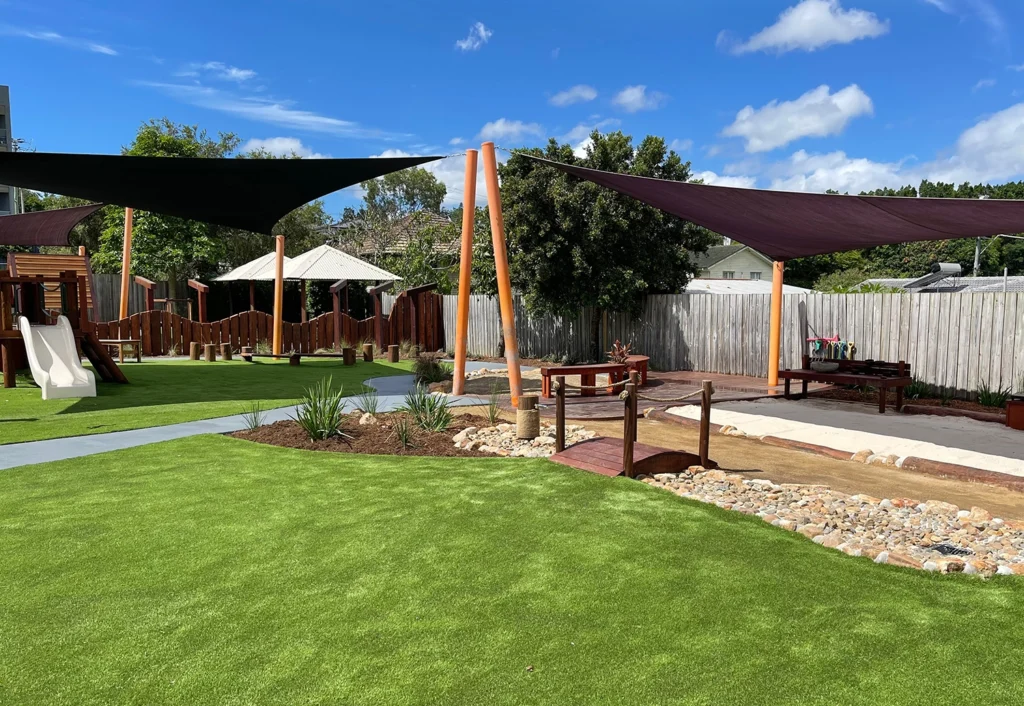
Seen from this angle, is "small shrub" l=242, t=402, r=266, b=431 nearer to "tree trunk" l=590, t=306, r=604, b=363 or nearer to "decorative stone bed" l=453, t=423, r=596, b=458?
"decorative stone bed" l=453, t=423, r=596, b=458

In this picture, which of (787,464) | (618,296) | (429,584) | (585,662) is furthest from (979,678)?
(618,296)

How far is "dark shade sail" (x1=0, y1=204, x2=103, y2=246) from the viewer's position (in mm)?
15984

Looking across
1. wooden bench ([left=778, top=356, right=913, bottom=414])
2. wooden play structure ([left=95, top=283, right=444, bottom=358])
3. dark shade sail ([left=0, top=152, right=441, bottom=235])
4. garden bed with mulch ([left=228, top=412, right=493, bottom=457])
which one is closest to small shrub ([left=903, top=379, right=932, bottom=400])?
wooden bench ([left=778, top=356, right=913, bottom=414])

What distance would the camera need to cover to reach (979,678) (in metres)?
2.66

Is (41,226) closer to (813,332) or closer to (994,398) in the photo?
(813,332)

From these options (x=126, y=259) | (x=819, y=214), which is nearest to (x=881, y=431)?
(x=819, y=214)

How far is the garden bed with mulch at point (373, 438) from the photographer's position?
6.87 metres

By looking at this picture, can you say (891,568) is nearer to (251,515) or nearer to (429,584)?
(429,584)

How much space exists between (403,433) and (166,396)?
5861 mm

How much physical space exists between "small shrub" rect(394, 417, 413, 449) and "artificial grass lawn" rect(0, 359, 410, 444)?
3.11 meters

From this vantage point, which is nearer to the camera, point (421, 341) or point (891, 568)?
point (891, 568)

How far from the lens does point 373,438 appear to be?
7316 millimetres

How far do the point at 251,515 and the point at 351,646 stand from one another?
209 centimetres

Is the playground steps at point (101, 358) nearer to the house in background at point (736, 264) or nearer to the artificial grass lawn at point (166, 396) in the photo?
the artificial grass lawn at point (166, 396)
